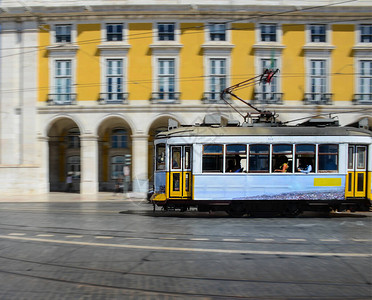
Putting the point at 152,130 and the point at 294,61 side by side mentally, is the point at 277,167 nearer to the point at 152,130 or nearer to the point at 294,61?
the point at 294,61

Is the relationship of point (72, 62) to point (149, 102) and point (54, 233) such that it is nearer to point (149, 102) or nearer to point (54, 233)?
point (149, 102)

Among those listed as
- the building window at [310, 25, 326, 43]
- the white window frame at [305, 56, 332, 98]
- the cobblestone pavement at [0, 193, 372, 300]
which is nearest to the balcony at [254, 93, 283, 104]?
the white window frame at [305, 56, 332, 98]

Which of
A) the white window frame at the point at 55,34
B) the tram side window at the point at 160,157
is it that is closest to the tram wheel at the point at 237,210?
the tram side window at the point at 160,157

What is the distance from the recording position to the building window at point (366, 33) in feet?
82.7

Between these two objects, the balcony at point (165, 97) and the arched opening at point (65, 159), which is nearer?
the balcony at point (165, 97)

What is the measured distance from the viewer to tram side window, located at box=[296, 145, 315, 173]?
44.8ft

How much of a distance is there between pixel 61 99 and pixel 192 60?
9.37m

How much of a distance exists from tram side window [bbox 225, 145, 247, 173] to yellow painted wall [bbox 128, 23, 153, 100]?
13.0 metres

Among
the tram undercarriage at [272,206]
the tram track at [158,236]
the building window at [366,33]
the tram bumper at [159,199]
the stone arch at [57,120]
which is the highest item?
the building window at [366,33]

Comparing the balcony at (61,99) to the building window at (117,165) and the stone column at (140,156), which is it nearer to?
the stone column at (140,156)

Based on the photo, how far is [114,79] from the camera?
25.8 metres

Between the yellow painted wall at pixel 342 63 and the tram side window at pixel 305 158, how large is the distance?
13.1 metres

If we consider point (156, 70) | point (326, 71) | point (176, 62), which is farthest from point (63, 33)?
point (326, 71)

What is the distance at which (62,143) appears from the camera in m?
29.4
